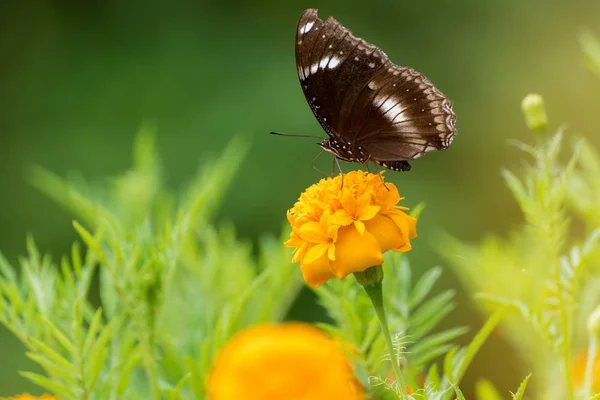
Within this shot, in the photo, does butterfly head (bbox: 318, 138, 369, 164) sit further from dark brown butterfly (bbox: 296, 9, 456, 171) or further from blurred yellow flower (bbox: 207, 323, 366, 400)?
blurred yellow flower (bbox: 207, 323, 366, 400)

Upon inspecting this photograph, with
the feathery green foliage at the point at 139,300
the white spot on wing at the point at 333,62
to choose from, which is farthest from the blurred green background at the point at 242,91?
the white spot on wing at the point at 333,62

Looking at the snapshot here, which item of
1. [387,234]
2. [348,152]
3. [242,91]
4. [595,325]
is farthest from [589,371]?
[242,91]

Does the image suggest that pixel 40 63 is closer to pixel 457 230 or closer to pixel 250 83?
pixel 250 83

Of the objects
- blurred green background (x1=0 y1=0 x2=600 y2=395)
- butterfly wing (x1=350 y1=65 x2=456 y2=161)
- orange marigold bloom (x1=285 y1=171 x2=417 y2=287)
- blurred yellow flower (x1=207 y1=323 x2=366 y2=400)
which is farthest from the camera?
blurred green background (x1=0 y1=0 x2=600 y2=395)

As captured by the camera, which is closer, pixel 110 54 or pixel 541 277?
pixel 541 277

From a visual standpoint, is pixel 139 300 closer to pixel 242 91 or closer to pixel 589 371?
pixel 589 371

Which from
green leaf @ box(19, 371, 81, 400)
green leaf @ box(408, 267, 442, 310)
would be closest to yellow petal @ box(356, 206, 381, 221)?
green leaf @ box(408, 267, 442, 310)

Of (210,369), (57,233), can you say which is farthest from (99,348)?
(57,233)
